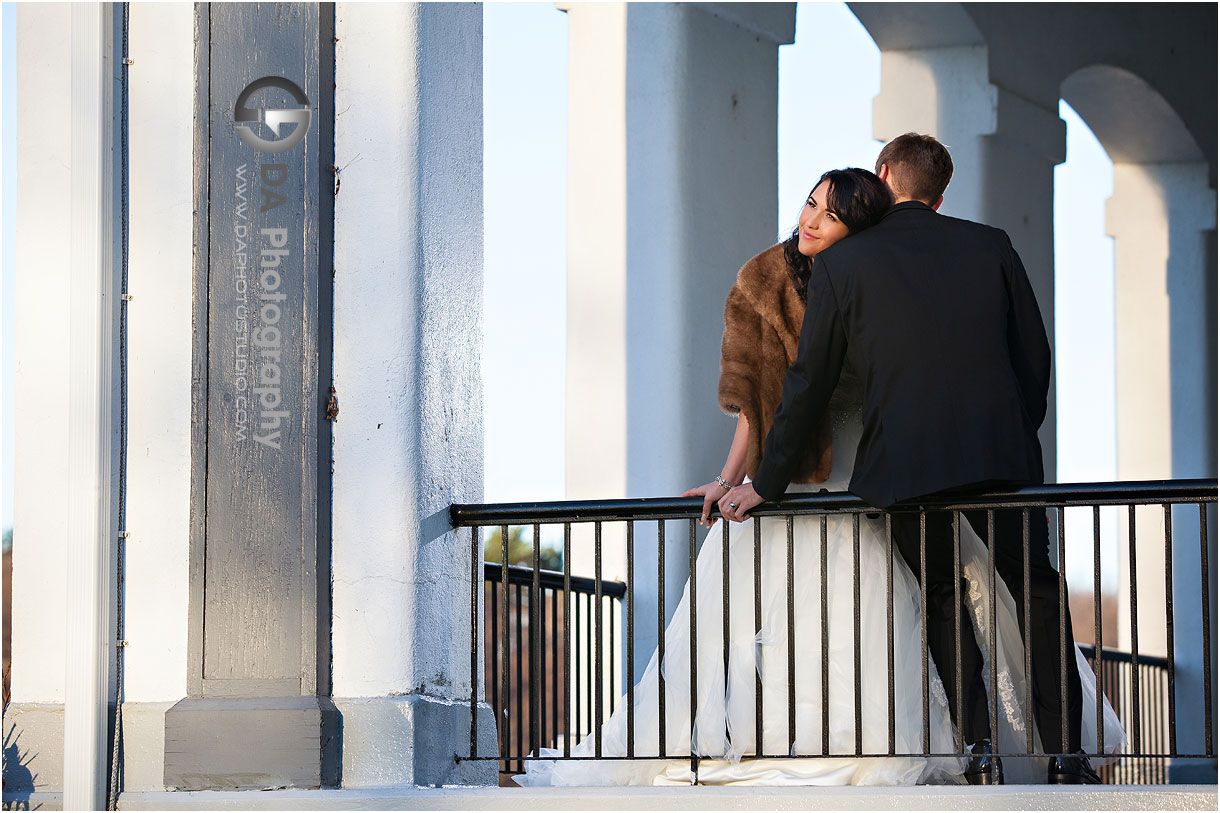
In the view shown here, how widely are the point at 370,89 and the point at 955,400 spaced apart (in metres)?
2.19

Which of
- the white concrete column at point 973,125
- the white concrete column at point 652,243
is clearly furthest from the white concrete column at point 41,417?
the white concrete column at point 973,125

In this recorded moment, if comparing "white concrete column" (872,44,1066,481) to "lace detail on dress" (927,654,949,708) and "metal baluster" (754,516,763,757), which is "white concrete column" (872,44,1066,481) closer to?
"lace detail on dress" (927,654,949,708)

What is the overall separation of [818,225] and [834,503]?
86 centimetres

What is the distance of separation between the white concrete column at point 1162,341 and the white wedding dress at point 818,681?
9.68m

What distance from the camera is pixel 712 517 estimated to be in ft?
15.6

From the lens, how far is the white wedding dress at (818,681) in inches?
182

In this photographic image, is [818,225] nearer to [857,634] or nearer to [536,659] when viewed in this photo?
[857,634]

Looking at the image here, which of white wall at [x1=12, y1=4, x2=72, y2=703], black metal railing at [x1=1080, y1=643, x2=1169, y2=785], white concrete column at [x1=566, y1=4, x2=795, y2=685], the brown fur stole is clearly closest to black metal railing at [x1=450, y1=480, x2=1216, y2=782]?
the brown fur stole

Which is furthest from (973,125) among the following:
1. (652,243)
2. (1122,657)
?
(1122,657)

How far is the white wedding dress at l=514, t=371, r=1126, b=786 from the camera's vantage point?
4621 millimetres

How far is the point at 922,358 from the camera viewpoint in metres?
4.42

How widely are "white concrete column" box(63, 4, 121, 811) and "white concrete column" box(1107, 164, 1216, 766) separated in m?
11.1

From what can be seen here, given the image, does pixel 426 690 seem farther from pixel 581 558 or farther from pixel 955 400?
pixel 581 558

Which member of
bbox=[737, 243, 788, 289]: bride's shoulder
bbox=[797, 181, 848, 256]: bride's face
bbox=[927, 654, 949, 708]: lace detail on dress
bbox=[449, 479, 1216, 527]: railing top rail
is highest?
bbox=[797, 181, 848, 256]: bride's face
